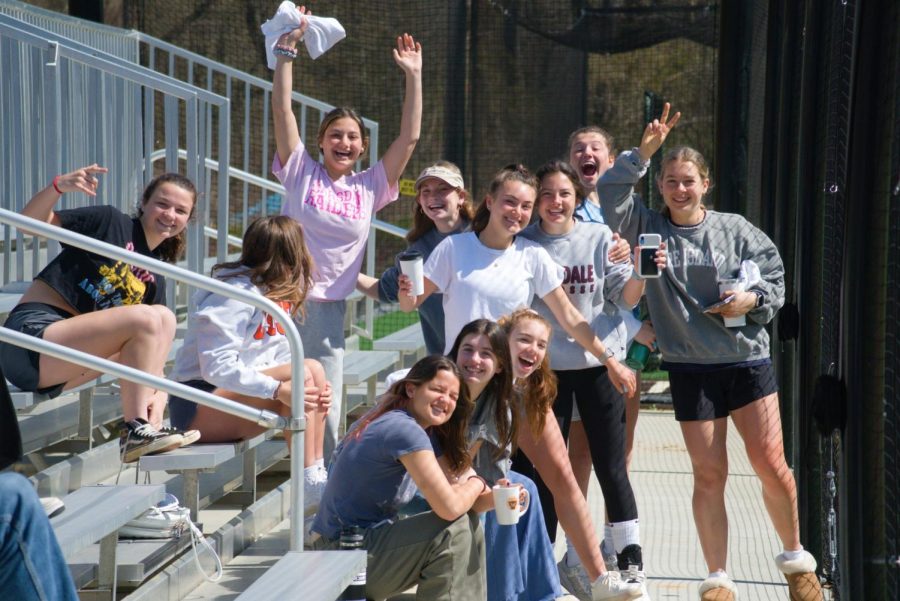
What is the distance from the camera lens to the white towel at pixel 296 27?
4.15 metres

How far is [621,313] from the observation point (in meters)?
4.21

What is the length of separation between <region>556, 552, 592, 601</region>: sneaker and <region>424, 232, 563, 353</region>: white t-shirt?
919 millimetres

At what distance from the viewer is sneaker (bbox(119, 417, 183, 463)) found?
137 inches

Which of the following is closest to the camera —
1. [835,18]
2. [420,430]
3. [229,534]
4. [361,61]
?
[420,430]

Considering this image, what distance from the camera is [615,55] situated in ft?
29.8

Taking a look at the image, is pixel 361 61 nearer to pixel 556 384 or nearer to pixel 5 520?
pixel 556 384

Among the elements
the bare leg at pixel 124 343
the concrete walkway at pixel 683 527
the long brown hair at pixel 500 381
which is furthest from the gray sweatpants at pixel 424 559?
the bare leg at pixel 124 343

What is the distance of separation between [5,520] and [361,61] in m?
8.76

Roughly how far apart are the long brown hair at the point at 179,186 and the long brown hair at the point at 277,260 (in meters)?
0.32

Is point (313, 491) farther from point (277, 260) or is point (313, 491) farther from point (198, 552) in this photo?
point (277, 260)

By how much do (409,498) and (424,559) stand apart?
0.74 feet

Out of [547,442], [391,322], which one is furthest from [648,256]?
[391,322]

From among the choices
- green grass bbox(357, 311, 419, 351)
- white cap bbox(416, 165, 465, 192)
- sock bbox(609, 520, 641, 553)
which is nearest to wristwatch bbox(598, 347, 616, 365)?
sock bbox(609, 520, 641, 553)

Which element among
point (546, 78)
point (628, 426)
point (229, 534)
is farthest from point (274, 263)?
point (546, 78)
